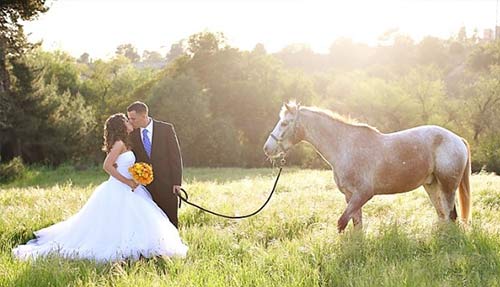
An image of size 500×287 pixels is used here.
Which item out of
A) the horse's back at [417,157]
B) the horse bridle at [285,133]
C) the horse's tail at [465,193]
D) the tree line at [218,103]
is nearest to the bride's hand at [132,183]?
the horse bridle at [285,133]

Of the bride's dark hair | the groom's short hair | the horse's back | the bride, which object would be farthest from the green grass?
the groom's short hair

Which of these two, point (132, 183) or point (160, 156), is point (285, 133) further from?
point (132, 183)

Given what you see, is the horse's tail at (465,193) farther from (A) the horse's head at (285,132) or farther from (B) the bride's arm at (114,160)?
(B) the bride's arm at (114,160)

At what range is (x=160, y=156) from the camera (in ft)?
23.3

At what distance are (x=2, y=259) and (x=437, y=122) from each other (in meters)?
37.3

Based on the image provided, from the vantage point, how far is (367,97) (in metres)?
43.2

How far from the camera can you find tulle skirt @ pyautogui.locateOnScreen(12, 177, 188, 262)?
249 inches

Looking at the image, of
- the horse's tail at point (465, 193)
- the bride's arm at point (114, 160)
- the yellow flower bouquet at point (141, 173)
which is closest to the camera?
the yellow flower bouquet at point (141, 173)

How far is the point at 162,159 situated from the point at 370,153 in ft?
9.97

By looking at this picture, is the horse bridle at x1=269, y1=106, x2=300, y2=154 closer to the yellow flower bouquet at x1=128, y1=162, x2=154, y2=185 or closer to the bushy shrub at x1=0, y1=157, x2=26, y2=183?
the yellow flower bouquet at x1=128, y1=162, x2=154, y2=185

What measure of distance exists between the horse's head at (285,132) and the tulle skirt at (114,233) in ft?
6.27

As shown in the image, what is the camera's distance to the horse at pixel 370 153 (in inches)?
284

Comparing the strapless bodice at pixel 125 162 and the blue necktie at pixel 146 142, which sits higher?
the blue necktie at pixel 146 142

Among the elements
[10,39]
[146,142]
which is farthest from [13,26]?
[146,142]
